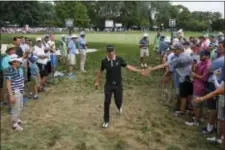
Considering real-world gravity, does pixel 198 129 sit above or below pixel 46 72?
below

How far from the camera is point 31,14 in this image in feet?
215

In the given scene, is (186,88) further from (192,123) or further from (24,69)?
(24,69)

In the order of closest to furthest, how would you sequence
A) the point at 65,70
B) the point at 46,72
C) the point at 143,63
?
1. the point at 46,72
2. the point at 65,70
3. the point at 143,63

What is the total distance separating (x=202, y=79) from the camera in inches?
291

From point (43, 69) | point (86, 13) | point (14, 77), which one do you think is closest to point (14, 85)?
point (14, 77)

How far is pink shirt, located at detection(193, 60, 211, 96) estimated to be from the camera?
738 cm

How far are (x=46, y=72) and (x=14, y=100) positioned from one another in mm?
4525

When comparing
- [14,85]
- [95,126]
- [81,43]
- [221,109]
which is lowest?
[95,126]

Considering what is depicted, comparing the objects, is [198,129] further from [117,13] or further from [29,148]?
→ [117,13]

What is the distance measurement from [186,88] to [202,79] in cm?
99

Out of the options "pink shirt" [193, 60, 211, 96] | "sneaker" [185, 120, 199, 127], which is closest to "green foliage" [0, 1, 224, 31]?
"sneaker" [185, 120, 199, 127]

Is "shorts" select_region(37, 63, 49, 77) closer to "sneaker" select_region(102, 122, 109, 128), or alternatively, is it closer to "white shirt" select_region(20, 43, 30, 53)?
"white shirt" select_region(20, 43, 30, 53)

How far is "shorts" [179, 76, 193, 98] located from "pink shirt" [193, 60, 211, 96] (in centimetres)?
64

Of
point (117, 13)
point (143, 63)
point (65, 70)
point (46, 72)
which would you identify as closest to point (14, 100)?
point (46, 72)
